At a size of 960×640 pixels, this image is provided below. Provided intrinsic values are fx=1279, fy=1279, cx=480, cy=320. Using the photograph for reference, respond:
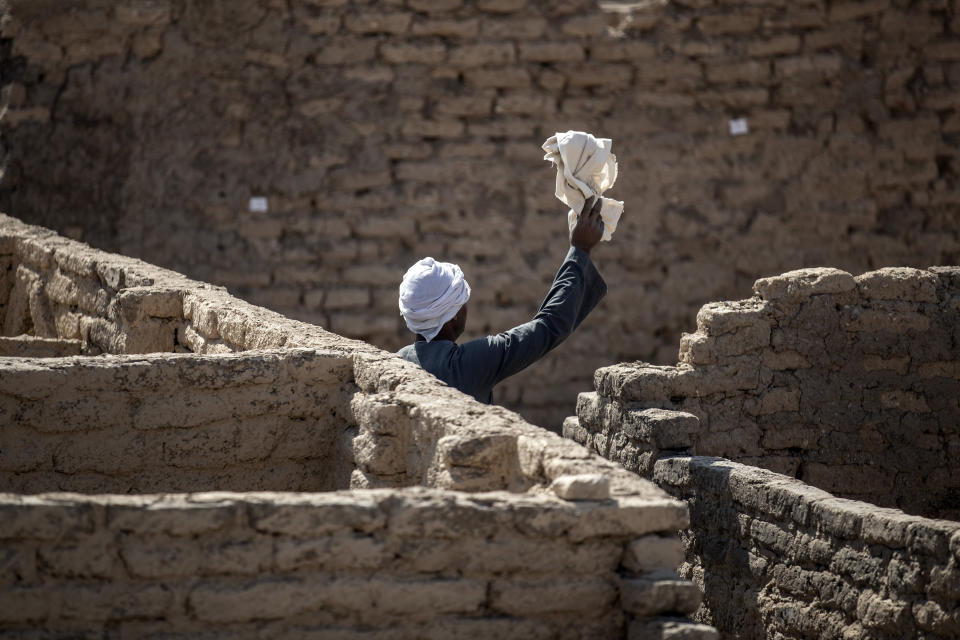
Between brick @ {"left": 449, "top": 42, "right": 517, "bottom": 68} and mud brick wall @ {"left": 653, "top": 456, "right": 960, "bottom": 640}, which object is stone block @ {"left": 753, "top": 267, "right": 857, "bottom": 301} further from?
brick @ {"left": 449, "top": 42, "right": 517, "bottom": 68}

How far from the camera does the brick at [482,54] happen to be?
31.1 ft

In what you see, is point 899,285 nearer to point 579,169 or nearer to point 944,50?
point 579,169

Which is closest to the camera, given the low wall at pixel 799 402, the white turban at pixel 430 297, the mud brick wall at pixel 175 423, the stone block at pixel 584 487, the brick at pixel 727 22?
the stone block at pixel 584 487

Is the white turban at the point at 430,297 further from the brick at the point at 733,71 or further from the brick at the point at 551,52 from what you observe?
the brick at the point at 733,71

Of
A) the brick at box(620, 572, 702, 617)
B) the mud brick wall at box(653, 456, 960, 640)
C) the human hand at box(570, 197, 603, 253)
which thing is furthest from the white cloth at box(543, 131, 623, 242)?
the brick at box(620, 572, 702, 617)

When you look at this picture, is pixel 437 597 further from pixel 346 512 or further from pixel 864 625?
pixel 864 625

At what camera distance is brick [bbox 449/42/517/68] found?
949 cm

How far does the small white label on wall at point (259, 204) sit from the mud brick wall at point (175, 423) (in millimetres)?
5446

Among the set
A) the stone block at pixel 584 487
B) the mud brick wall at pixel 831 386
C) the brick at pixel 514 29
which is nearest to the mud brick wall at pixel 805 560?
the mud brick wall at pixel 831 386

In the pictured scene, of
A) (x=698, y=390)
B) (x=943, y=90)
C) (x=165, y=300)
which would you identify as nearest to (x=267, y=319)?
(x=165, y=300)

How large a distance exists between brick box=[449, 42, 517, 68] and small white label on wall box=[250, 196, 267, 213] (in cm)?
173

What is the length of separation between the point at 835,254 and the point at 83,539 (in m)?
8.14

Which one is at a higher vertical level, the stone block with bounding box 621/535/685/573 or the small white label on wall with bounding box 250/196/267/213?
the small white label on wall with bounding box 250/196/267/213

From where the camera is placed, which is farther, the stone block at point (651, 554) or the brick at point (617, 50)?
the brick at point (617, 50)
